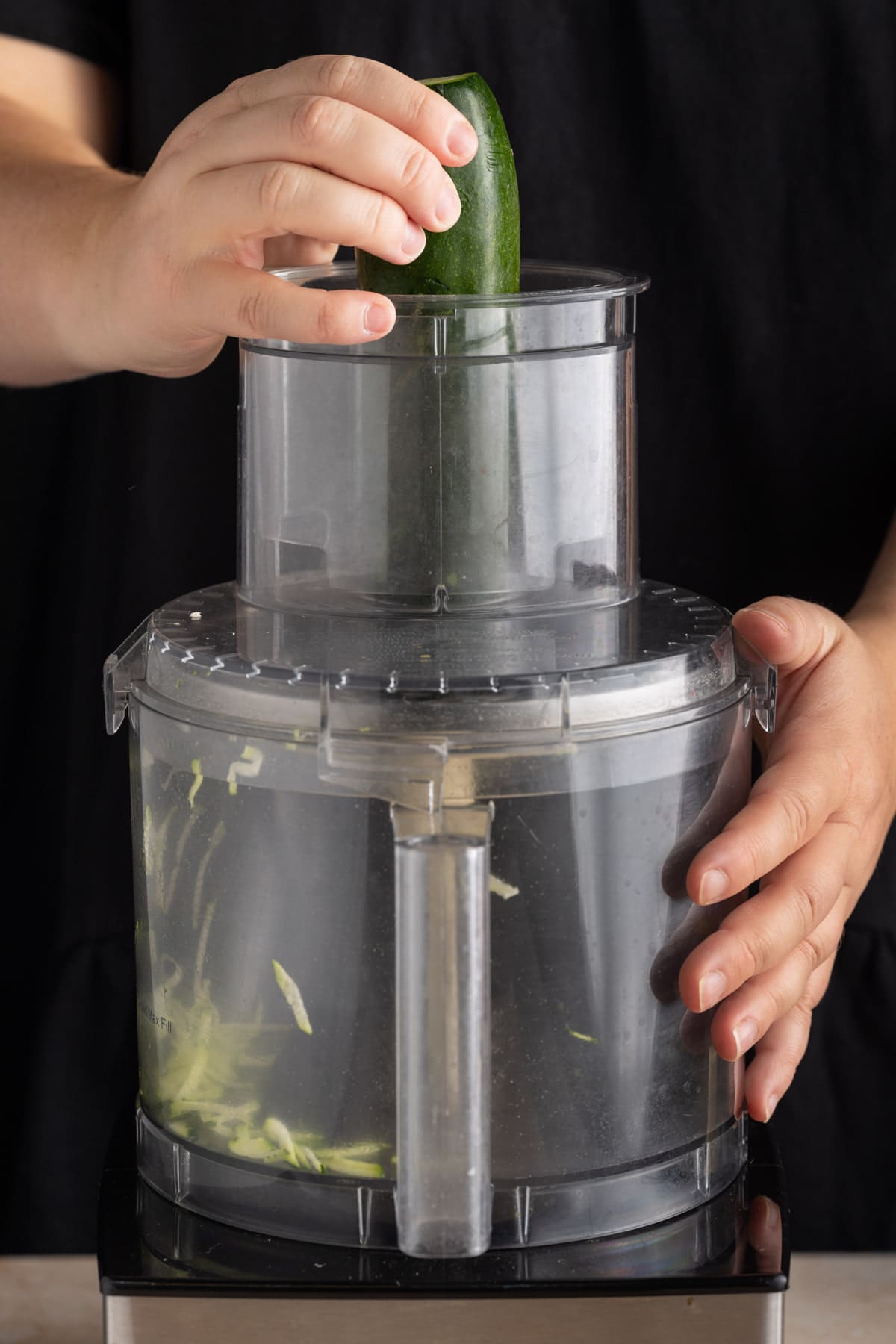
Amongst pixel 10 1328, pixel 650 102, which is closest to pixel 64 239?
pixel 650 102

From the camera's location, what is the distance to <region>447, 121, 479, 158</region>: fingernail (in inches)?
23.5

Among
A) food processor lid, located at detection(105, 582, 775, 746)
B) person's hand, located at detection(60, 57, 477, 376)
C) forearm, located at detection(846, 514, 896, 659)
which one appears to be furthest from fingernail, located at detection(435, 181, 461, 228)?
forearm, located at detection(846, 514, 896, 659)

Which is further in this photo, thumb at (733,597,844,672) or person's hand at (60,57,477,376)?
thumb at (733,597,844,672)

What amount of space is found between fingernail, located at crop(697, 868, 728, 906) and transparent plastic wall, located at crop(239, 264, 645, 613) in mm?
141

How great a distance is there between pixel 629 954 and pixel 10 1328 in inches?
17.9

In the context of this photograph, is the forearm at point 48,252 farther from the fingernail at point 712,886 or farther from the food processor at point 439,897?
the fingernail at point 712,886

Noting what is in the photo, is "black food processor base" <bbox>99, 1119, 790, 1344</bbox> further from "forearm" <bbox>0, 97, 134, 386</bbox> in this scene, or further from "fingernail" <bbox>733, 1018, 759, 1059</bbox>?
"forearm" <bbox>0, 97, 134, 386</bbox>

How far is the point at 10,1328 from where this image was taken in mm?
811

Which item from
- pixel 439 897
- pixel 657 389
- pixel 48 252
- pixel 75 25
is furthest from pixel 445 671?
pixel 75 25

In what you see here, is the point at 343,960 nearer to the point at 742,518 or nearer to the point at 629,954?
the point at 629,954

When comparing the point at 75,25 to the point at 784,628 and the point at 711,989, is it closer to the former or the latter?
the point at 784,628

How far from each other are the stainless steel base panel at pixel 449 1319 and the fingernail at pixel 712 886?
0.50ft

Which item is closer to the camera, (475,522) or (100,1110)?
(475,522)

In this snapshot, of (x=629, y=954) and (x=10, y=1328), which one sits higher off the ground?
(x=629, y=954)
